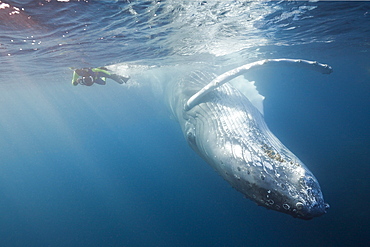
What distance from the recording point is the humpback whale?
3.09 metres

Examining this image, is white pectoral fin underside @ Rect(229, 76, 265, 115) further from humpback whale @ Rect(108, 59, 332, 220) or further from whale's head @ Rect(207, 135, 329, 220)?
whale's head @ Rect(207, 135, 329, 220)

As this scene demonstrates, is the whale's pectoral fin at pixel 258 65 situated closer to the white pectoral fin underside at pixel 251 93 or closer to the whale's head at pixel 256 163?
the whale's head at pixel 256 163

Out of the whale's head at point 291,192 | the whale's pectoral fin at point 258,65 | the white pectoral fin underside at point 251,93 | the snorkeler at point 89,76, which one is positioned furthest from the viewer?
the snorkeler at point 89,76

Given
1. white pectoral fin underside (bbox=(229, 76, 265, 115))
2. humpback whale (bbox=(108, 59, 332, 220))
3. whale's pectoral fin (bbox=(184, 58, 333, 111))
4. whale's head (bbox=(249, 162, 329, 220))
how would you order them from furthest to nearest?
1. white pectoral fin underside (bbox=(229, 76, 265, 115))
2. whale's pectoral fin (bbox=(184, 58, 333, 111))
3. humpback whale (bbox=(108, 59, 332, 220))
4. whale's head (bbox=(249, 162, 329, 220))

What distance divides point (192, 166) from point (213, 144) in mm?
17021

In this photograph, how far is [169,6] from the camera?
22.4 ft

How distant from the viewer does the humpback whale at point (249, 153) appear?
10.1 feet

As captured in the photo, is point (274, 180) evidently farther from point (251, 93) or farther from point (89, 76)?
point (89, 76)

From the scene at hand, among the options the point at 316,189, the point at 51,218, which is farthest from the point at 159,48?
the point at 51,218

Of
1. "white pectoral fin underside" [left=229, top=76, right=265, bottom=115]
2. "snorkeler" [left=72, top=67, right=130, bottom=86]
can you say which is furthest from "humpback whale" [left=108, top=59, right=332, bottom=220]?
"snorkeler" [left=72, top=67, right=130, bottom=86]

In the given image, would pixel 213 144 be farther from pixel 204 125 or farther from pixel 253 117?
pixel 253 117

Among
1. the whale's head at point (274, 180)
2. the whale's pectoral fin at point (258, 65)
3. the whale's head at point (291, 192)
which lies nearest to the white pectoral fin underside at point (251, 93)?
the whale's pectoral fin at point (258, 65)

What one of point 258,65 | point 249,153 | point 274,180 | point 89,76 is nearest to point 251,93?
point 258,65

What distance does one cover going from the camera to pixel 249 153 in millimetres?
3766
